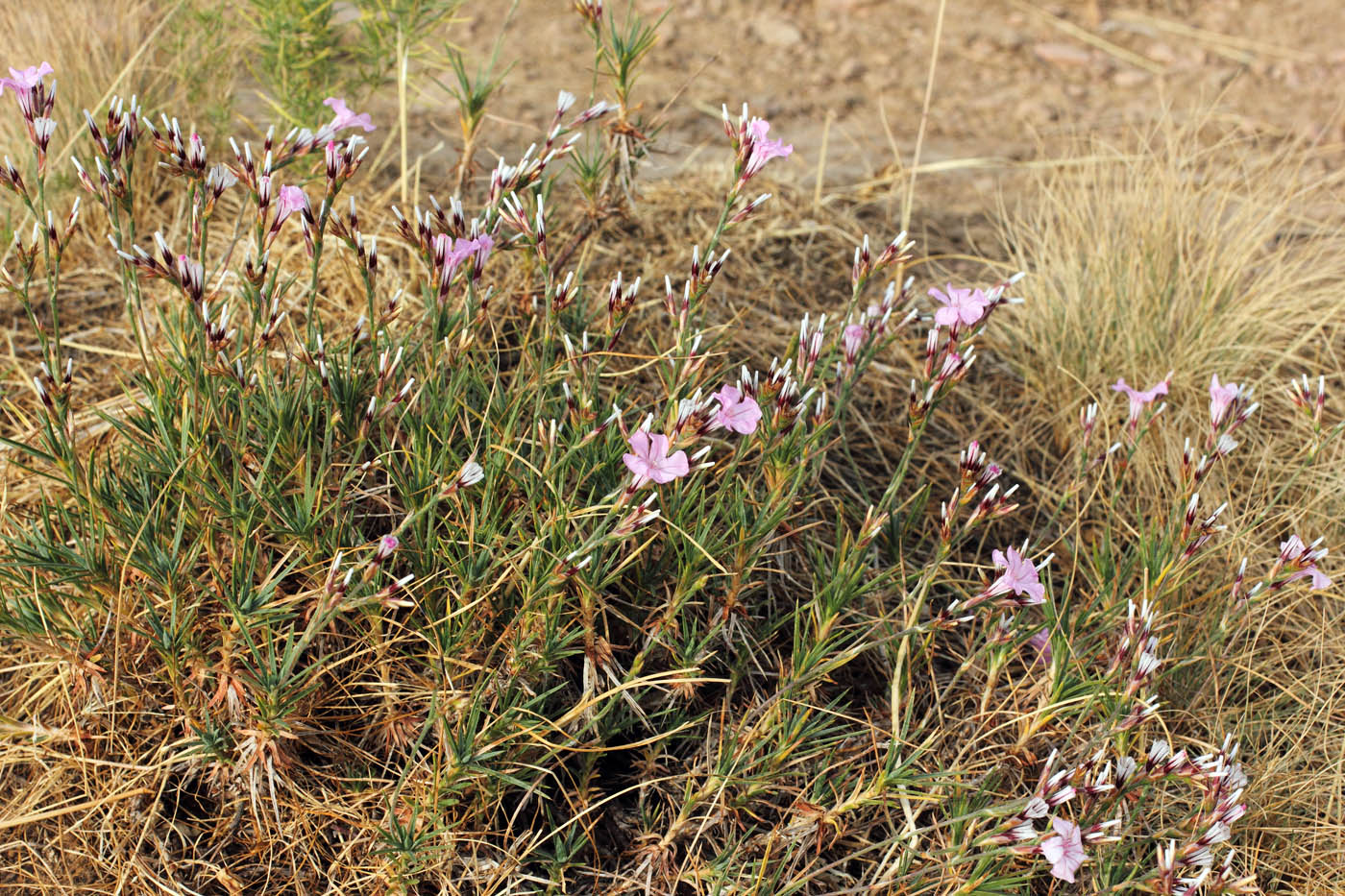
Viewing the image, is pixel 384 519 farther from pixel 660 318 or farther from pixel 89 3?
pixel 89 3

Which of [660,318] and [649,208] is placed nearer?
[660,318]

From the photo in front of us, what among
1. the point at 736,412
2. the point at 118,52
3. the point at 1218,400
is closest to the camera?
the point at 736,412

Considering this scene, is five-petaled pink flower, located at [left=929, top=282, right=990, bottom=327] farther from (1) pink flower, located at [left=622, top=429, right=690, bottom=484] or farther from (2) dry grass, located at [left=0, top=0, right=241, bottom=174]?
(2) dry grass, located at [left=0, top=0, right=241, bottom=174]

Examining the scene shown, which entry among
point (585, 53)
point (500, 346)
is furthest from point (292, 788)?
point (585, 53)

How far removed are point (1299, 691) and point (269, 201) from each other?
7.58ft

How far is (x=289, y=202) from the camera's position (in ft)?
6.04

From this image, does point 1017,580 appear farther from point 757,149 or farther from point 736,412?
point 757,149

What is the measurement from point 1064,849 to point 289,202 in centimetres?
158

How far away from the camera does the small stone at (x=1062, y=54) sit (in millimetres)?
4906

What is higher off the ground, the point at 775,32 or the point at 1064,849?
the point at 775,32

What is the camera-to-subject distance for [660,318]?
3002 mm

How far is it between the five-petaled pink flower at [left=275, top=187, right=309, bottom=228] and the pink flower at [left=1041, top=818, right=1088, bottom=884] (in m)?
1.53

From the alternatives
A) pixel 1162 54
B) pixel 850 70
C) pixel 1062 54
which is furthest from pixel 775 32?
pixel 1162 54

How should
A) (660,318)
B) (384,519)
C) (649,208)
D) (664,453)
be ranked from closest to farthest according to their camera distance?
(664,453), (384,519), (660,318), (649,208)
